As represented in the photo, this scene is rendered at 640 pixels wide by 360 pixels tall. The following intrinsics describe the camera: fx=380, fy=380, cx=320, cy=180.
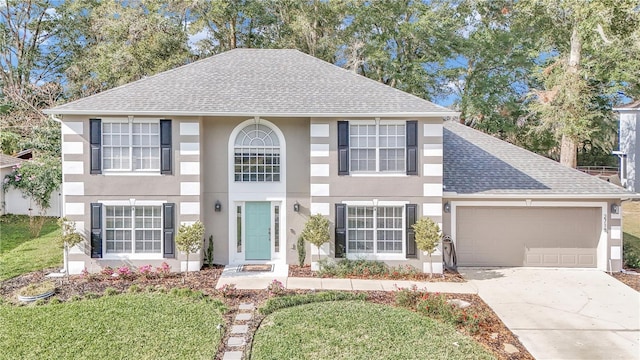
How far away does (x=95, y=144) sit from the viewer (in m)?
11.9

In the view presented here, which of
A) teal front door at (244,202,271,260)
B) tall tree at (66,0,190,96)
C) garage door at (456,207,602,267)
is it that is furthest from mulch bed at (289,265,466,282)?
tall tree at (66,0,190,96)

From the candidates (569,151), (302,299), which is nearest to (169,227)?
(302,299)

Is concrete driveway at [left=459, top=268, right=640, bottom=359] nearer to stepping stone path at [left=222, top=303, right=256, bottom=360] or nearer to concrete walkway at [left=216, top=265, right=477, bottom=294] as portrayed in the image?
concrete walkway at [left=216, top=265, right=477, bottom=294]

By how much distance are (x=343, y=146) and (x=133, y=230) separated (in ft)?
23.9

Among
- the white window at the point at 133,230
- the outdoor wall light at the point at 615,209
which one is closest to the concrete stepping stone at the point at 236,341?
the white window at the point at 133,230

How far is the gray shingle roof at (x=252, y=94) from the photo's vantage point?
11.9m

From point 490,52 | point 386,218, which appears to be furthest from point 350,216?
point 490,52

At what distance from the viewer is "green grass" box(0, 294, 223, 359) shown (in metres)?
7.00

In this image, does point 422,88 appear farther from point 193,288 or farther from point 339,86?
point 193,288

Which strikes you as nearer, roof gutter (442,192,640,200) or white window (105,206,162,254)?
white window (105,206,162,254)

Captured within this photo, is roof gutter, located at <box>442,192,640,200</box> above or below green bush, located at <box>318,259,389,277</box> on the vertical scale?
above

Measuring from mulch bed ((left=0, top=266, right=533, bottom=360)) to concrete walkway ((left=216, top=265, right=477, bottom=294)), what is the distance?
369mm

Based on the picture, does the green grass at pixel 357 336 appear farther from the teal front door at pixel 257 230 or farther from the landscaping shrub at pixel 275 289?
the teal front door at pixel 257 230

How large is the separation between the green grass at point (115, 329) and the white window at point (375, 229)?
5.14 meters
